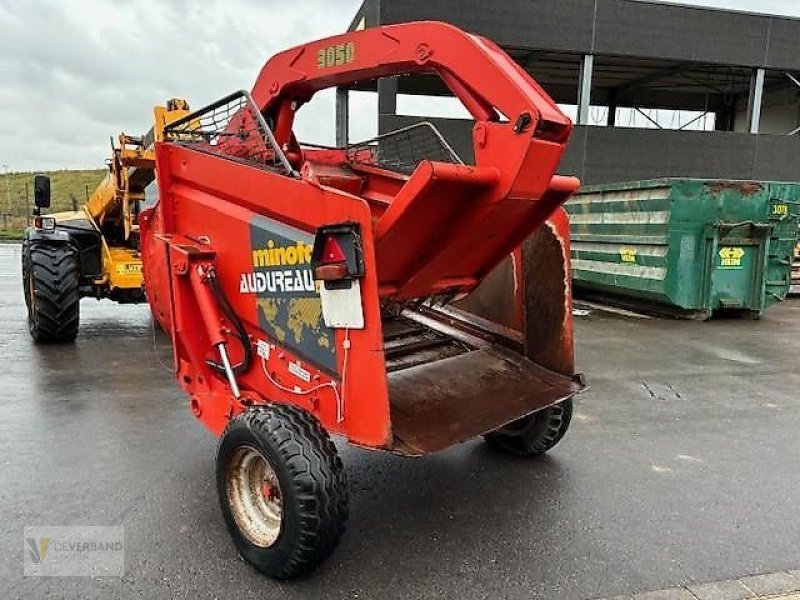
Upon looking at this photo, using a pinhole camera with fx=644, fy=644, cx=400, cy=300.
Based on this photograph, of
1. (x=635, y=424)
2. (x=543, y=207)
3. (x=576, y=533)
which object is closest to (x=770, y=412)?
(x=635, y=424)

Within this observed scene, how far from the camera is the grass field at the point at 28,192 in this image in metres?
37.6

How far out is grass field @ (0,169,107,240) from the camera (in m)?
37.6

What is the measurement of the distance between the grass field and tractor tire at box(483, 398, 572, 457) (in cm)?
3303

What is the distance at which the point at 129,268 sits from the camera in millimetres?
7094

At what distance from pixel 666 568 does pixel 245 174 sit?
2.65 meters

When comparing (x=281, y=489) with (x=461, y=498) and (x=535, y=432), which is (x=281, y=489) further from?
(x=535, y=432)

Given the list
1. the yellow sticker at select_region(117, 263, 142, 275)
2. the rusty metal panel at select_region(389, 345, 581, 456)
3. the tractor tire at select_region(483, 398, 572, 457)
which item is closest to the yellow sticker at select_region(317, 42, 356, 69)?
the rusty metal panel at select_region(389, 345, 581, 456)

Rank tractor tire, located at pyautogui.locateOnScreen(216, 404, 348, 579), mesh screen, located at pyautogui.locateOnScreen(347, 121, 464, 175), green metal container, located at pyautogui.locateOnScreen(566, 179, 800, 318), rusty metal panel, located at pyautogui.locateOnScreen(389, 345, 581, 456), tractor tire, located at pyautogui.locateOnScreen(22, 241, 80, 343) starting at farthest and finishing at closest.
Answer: green metal container, located at pyautogui.locateOnScreen(566, 179, 800, 318), tractor tire, located at pyautogui.locateOnScreen(22, 241, 80, 343), mesh screen, located at pyautogui.locateOnScreen(347, 121, 464, 175), rusty metal panel, located at pyautogui.locateOnScreen(389, 345, 581, 456), tractor tire, located at pyautogui.locateOnScreen(216, 404, 348, 579)

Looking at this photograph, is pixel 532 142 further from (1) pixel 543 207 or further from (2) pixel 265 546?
(2) pixel 265 546

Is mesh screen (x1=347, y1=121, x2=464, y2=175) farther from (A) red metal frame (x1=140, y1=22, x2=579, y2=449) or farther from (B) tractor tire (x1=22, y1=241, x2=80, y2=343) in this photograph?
(B) tractor tire (x1=22, y1=241, x2=80, y2=343)

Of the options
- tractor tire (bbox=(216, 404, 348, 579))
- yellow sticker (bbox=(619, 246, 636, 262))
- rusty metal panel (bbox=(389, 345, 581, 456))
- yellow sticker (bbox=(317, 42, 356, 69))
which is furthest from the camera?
yellow sticker (bbox=(619, 246, 636, 262))

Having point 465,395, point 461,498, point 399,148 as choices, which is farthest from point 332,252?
point 399,148

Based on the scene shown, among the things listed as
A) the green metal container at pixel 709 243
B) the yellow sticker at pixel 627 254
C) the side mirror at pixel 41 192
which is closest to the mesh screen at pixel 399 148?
the side mirror at pixel 41 192

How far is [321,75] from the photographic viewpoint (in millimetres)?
3408
